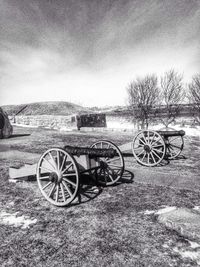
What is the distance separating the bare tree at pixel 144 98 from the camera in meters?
18.0

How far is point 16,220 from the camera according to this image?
280cm

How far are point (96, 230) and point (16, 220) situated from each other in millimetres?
1158

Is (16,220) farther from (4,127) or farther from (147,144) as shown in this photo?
(4,127)

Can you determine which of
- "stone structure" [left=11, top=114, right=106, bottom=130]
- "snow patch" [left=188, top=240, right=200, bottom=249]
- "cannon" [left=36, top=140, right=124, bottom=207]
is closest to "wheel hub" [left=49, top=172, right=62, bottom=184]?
"cannon" [left=36, top=140, right=124, bottom=207]

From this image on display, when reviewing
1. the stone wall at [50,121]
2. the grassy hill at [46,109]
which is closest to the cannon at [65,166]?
the stone wall at [50,121]

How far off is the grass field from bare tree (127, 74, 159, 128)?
14.6m

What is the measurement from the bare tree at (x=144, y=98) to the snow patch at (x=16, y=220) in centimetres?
1586

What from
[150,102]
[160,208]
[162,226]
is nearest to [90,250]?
[162,226]

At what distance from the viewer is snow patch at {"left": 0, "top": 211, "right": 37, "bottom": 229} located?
106 inches

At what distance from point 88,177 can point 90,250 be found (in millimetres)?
2054

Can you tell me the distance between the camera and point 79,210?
304 centimetres

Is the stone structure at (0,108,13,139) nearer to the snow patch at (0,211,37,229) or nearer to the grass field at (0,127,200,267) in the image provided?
the grass field at (0,127,200,267)

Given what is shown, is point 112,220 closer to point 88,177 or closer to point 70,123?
point 88,177

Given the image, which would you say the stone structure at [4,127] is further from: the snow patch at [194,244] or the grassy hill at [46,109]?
the grassy hill at [46,109]
